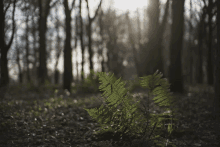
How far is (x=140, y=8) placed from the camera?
1684 cm

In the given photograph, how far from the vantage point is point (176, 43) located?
7.77m

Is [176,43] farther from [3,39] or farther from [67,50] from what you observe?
[3,39]

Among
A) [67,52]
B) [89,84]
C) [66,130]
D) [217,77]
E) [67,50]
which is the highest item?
[67,50]

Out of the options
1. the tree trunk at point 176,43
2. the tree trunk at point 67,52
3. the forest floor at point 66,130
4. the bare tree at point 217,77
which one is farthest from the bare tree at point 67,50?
the bare tree at point 217,77

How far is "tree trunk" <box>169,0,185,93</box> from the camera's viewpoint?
7.54 m

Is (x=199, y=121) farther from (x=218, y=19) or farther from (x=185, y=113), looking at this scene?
(x=218, y=19)

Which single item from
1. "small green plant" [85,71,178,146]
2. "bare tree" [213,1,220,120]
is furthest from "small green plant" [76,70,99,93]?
"small green plant" [85,71,178,146]

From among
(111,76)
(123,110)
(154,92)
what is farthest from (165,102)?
(111,76)

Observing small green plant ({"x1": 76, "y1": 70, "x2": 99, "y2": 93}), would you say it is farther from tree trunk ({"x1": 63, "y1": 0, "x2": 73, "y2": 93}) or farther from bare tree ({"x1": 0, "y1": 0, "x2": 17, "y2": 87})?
bare tree ({"x1": 0, "y1": 0, "x2": 17, "y2": 87})

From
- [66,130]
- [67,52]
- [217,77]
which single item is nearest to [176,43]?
[217,77]

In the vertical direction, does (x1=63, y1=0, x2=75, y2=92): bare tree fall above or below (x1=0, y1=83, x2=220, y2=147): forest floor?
above

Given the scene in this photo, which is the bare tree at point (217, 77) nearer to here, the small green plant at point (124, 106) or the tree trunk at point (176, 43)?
the small green plant at point (124, 106)

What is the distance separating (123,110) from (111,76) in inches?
23.5

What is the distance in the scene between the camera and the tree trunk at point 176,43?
754 cm
